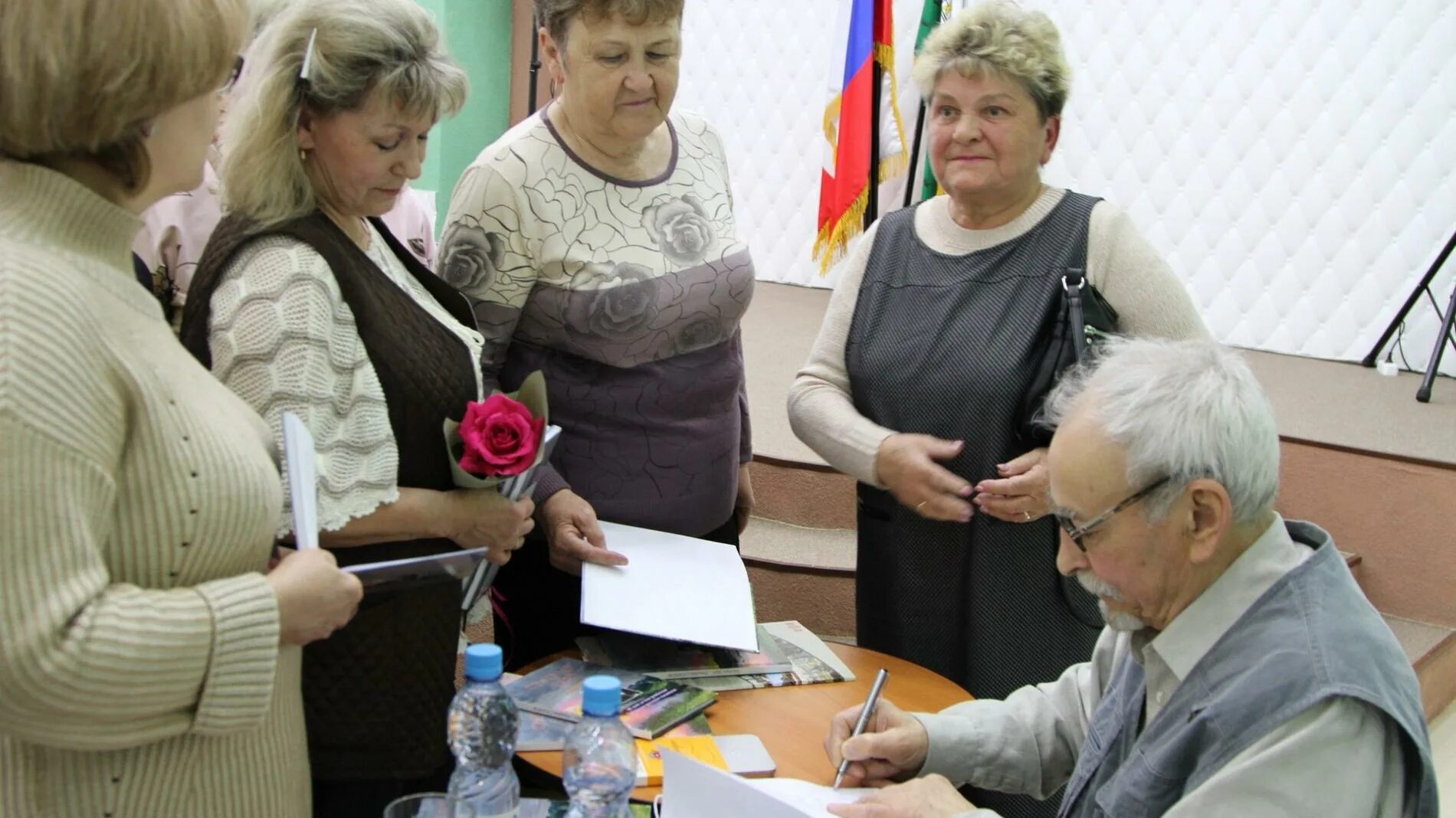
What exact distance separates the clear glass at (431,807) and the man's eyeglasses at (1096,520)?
0.71 m

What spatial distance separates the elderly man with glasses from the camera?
1182 mm

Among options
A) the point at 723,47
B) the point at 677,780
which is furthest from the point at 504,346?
the point at 723,47

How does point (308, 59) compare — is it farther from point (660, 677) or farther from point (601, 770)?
point (660, 677)

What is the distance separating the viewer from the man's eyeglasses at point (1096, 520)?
129cm

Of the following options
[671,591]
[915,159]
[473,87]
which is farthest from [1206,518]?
[473,87]

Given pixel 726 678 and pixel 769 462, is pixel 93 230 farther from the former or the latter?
pixel 769 462

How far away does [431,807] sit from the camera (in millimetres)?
1202

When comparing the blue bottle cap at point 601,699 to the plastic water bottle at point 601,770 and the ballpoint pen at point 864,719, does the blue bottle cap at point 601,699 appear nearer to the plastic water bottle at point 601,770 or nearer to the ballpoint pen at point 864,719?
the plastic water bottle at point 601,770

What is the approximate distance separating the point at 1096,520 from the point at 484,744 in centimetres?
71

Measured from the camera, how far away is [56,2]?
0.91 metres

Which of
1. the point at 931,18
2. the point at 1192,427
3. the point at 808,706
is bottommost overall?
the point at 808,706

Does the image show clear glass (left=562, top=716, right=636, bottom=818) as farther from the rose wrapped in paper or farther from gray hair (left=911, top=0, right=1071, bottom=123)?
gray hair (left=911, top=0, right=1071, bottom=123)

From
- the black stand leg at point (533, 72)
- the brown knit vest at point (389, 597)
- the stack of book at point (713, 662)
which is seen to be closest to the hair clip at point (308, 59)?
the brown knit vest at point (389, 597)

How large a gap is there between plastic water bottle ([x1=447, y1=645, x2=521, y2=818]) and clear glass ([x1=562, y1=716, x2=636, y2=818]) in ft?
0.24
